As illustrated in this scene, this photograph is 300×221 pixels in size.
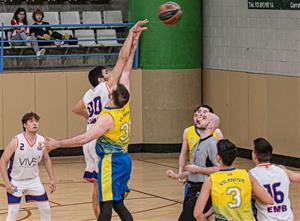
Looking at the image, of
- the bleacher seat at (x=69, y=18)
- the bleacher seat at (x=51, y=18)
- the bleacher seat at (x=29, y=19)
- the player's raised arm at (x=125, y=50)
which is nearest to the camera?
the player's raised arm at (x=125, y=50)

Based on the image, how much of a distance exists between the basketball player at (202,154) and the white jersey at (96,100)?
5.33 ft

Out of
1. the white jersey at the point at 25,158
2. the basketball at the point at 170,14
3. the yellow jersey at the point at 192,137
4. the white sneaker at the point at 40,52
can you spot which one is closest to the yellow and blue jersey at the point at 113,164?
the yellow jersey at the point at 192,137

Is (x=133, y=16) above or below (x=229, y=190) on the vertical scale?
above

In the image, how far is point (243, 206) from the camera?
7.23 meters

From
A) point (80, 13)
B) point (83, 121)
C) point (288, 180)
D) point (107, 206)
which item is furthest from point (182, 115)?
point (288, 180)

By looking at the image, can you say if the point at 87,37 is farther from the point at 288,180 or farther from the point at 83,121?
the point at 288,180

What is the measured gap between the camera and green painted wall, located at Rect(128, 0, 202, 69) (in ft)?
57.5

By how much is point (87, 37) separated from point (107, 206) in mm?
9920

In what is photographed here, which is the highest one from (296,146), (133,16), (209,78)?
(133,16)

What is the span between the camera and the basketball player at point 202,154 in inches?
356

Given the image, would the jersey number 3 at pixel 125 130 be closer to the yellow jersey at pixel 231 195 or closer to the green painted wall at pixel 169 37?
the yellow jersey at pixel 231 195

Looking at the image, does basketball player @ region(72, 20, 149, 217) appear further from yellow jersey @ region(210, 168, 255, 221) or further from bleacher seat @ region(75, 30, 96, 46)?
bleacher seat @ region(75, 30, 96, 46)

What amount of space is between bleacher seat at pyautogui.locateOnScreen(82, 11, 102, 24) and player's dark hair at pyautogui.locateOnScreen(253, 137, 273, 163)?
38.7 ft

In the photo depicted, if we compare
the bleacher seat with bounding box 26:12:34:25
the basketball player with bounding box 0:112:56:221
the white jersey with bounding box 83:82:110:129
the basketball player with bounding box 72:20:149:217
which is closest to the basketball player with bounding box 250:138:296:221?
the basketball player with bounding box 0:112:56:221
